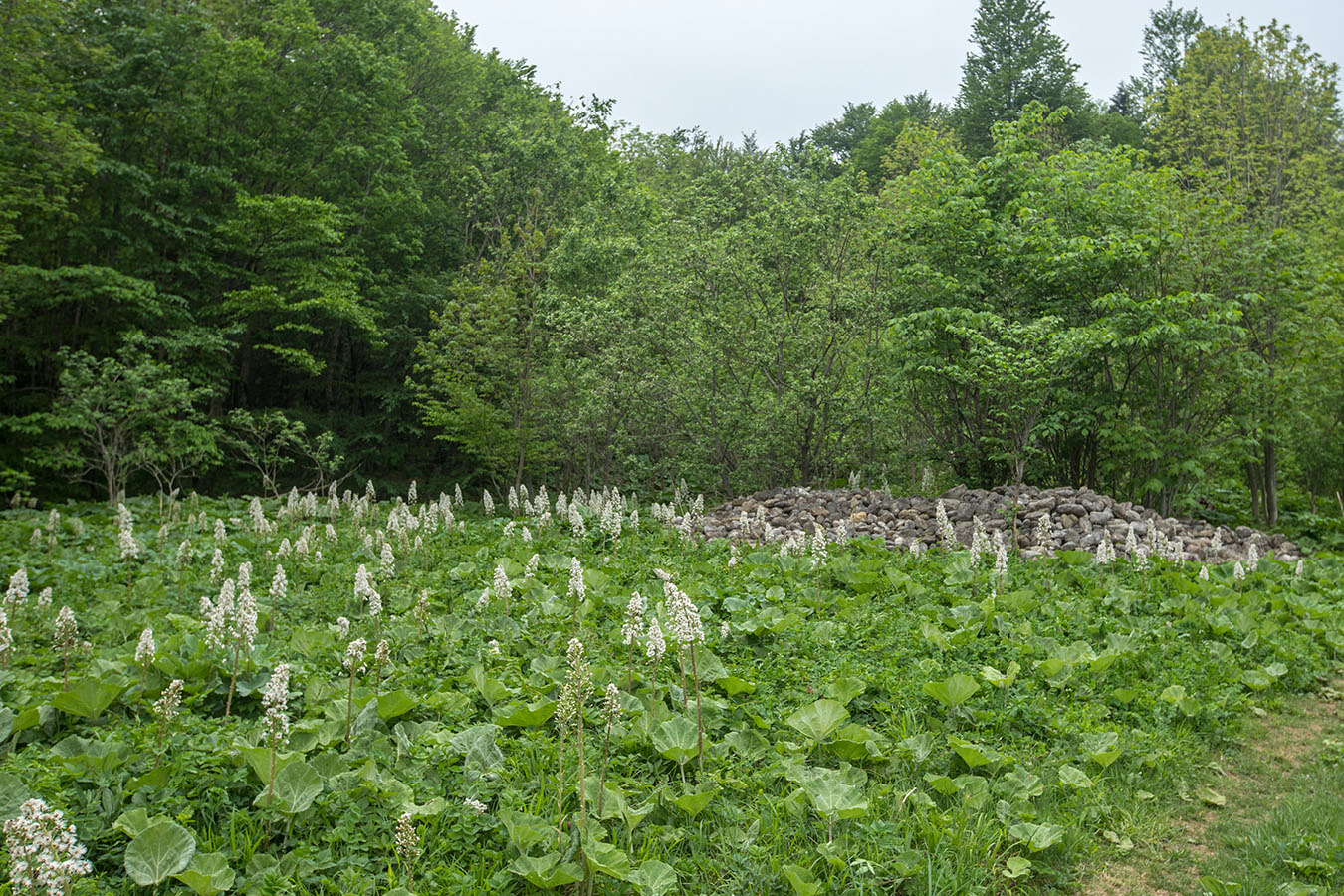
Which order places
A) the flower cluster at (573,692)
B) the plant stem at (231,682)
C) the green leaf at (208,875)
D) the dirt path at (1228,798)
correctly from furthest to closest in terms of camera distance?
the plant stem at (231,682), the dirt path at (1228,798), the flower cluster at (573,692), the green leaf at (208,875)

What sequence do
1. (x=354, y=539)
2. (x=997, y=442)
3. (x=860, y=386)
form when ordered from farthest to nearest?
(x=860, y=386), (x=997, y=442), (x=354, y=539)

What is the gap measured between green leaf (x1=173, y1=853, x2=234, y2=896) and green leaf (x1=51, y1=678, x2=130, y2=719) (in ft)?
5.09

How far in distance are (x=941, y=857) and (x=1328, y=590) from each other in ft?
25.6

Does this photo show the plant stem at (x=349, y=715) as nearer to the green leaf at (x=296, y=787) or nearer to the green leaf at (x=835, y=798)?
the green leaf at (x=296, y=787)

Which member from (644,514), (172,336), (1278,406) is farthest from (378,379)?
(1278,406)

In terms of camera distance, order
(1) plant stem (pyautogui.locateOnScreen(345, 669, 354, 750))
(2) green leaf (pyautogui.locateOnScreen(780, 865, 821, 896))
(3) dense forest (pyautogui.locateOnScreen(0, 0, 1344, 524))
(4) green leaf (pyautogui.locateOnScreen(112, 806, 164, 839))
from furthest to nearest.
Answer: (3) dense forest (pyautogui.locateOnScreen(0, 0, 1344, 524))
(1) plant stem (pyautogui.locateOnScreen(345, 669, 354, 750))
(2) green leaf (pyautogui.locateOnScreen(780, 865, 821, 896))
(4) green leaf (pyautogui.locateOnScreen(112, 806, 164, 839))

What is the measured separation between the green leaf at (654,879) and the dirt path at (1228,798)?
74.6 inches

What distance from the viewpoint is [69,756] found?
3.42 m

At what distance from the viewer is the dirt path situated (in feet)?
11.9

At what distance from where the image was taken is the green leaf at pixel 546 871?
2.98 meters

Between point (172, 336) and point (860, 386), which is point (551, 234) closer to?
point (172, 336)

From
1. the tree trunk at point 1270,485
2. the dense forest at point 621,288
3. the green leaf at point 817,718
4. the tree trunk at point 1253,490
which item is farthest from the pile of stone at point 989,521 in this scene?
the green leaf at point 817,718

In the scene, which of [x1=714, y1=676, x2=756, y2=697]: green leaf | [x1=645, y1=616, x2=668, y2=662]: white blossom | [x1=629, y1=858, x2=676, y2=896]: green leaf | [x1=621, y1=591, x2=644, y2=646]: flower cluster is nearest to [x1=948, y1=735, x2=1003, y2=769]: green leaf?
[x1=714, y1=676, x2=756, y2=697]: green leaf

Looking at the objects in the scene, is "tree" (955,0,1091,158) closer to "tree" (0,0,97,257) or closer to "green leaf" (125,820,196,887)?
"tree" (0,0,97,257)
